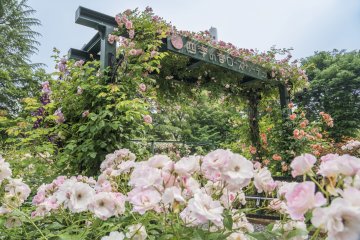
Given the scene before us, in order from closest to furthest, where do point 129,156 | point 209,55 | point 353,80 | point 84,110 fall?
point 129,156
point 84,110
point 209,55
point 353,80

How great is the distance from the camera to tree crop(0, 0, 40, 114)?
1223 cm

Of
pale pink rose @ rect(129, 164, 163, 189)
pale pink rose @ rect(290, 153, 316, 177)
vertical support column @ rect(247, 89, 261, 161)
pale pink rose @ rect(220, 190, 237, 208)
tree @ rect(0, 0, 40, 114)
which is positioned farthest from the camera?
tree @ rect(0, 0, 40, 114)

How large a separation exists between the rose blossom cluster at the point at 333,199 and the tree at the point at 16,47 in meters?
12.8

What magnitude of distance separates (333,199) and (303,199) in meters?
0.05

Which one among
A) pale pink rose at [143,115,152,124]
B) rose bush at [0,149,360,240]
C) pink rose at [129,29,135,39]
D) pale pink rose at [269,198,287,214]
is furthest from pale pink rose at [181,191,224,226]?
pink rose at [129,29,135,39]

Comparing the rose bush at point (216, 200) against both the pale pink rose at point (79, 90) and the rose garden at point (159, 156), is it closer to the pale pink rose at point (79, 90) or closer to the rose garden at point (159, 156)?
the rose garden at point (159, 156)

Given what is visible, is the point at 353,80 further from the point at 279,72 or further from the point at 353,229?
the point at 353,229

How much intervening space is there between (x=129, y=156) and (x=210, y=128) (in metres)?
16.8

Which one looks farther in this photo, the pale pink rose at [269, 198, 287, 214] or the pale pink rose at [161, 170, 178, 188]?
the pale pink rose at [269, 198, 287, 214]

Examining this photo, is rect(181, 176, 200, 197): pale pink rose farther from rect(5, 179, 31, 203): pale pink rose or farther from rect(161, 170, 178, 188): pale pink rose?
rect(5, 179, 31, 203): pale pink rose

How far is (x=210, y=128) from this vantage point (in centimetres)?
1803

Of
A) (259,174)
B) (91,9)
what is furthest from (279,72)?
(259,174)

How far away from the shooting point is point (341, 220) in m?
0.45

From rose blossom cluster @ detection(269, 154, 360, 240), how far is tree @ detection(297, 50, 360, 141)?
16.5 meters
